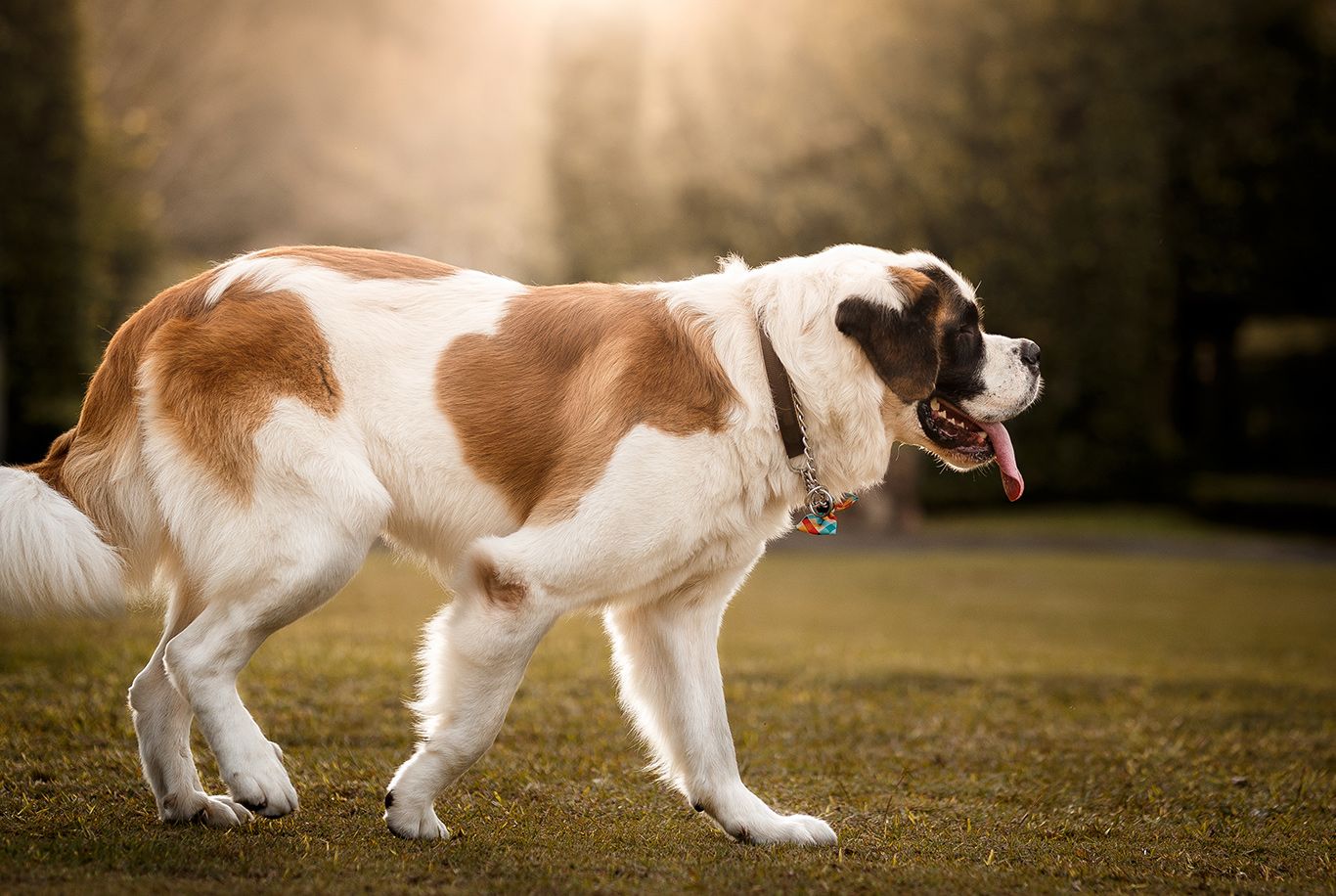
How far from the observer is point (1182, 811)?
514 centimetres

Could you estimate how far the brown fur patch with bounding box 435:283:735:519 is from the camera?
411 centimetres

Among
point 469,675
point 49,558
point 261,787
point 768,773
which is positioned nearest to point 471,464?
point 469,675

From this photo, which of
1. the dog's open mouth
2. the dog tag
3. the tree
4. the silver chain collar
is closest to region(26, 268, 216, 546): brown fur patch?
the silver chain collar

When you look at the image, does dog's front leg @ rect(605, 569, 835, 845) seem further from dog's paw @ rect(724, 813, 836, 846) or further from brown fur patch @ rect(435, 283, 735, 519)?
brown fur patch @ rect(435, 283, 735, 519)

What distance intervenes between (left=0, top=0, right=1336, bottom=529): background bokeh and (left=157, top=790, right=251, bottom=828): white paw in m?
16.4

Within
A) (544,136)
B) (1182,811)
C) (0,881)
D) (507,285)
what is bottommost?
(1182,811)

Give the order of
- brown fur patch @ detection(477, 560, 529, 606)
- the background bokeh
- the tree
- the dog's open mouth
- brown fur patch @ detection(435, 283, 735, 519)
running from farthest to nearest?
the background bokeh, the tree, the dog's open mouth, brown fur patch @ detection(435, 283, 735, 519), brown fur patch @ detection(477, 560, 529, 606)

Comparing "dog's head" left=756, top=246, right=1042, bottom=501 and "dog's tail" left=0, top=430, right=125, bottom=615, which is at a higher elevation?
"dog's head" left=756, top=246, right=1042, bottom=501

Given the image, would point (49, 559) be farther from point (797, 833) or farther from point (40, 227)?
point (40, 227)

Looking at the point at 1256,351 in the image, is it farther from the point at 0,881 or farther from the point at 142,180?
the point at 142,180

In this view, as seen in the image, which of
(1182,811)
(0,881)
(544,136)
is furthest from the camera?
(544,136)

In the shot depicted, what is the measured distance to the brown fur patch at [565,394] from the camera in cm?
411

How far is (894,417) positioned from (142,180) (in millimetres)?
37781

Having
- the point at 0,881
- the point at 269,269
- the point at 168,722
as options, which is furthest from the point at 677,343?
the point at 0,881
